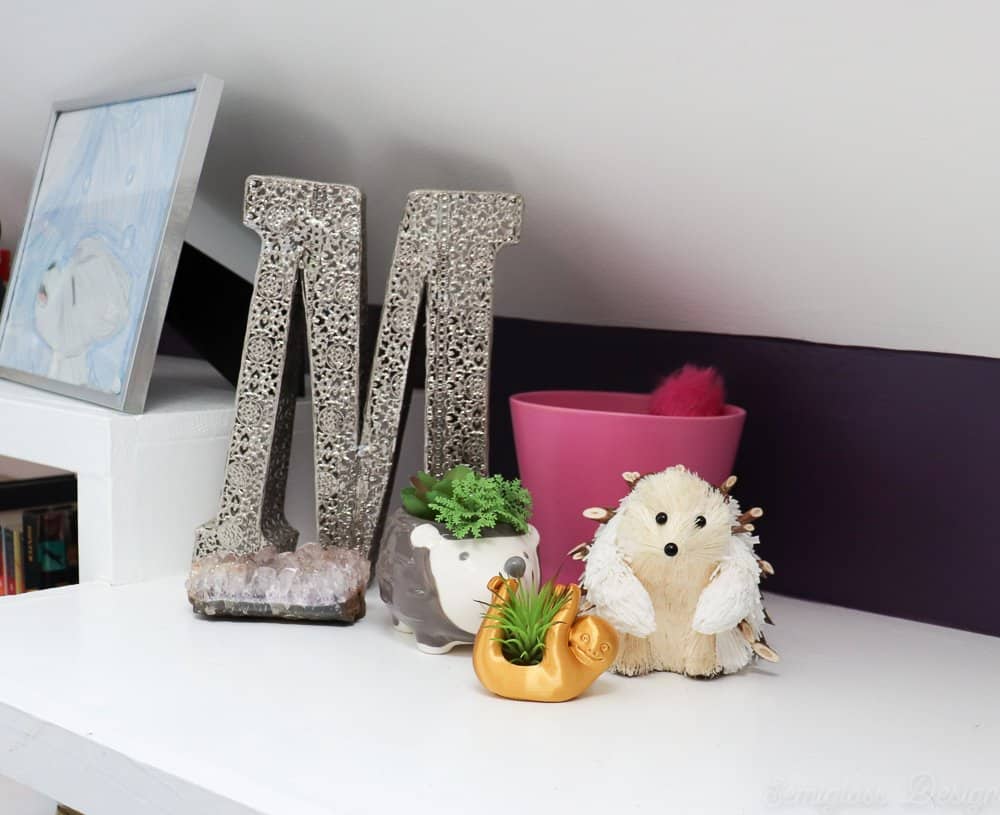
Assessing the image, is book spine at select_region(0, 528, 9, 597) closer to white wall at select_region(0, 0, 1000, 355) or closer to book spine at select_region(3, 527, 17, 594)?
book spine at select_region(3, 527, 17, 594)

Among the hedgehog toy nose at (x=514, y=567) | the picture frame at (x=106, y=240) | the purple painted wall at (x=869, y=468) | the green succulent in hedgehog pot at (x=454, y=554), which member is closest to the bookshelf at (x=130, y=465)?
the picture frame at (x=106, y=240)

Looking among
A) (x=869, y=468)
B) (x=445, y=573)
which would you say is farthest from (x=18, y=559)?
(x=869, y=468)

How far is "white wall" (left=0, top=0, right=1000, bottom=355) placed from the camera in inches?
31.8

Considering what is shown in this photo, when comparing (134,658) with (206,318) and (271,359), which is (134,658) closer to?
(271,359)

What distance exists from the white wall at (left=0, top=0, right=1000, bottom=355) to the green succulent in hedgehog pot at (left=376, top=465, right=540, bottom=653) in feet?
1.09

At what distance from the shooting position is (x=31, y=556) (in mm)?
1544

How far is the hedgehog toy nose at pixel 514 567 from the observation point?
0.92 metres

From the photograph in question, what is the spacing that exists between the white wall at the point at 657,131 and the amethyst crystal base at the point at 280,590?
441 mm

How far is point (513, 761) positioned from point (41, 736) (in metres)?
0.35

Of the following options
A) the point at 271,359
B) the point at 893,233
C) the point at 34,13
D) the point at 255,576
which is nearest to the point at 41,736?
the point at 255,576

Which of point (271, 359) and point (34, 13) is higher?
point (34, 13)

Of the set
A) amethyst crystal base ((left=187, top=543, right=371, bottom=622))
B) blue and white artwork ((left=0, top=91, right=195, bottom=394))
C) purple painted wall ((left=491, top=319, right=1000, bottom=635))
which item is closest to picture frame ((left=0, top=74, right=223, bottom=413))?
blue and white artwork ((left=0, top=91, right=195, bottom=394))

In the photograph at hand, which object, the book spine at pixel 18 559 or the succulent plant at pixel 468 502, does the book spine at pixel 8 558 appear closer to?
the book spine at pixel 18 559

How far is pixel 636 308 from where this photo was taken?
4.20ft
